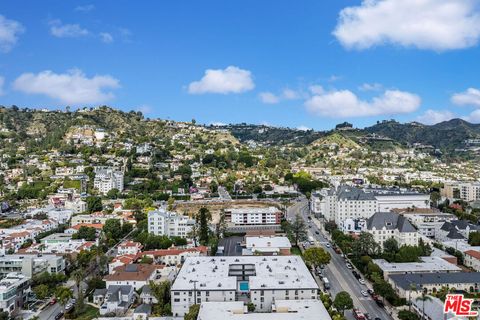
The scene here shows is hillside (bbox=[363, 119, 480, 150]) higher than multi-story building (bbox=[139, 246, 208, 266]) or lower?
higher

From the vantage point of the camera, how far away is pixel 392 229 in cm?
4072

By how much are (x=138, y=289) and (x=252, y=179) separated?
4927cm

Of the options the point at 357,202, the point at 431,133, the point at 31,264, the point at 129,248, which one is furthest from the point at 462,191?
the point at 431,133

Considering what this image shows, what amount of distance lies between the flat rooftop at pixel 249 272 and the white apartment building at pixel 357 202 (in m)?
18.7

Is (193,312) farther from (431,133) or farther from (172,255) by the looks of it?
(431,133)

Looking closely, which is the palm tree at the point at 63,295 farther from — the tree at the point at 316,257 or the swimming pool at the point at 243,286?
the tree at the point at 316,257

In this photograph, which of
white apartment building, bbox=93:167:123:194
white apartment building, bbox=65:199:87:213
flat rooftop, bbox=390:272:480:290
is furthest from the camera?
white apartment building, bbox=93:167:123:194

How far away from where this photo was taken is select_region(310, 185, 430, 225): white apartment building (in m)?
49.7

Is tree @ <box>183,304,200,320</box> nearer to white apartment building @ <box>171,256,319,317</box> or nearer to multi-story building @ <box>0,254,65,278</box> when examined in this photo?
white apartment building @ <box>171,256,319,317</box>

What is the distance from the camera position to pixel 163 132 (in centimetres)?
11106

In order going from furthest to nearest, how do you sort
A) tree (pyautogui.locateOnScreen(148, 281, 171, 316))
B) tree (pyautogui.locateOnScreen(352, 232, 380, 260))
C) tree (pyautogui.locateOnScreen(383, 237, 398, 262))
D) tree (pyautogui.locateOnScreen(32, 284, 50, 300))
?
tree (pyautogui.locateOnScreen(383, 237, 398, 262)), tree (pyautogui.locateOnScreen(352, 232, 380, 260)), tree (pyautogui.locateOnScreen(32, 284, 50, 300)), tree (pyautogui.locateOnScreen(148, 281, 171, 316))

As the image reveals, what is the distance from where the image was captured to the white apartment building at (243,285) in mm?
26438

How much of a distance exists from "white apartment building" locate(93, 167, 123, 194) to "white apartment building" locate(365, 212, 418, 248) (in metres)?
39.0

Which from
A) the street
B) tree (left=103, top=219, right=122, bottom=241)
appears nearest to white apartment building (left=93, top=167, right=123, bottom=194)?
tree (left=103, top=219, right=122, bottom=241)
